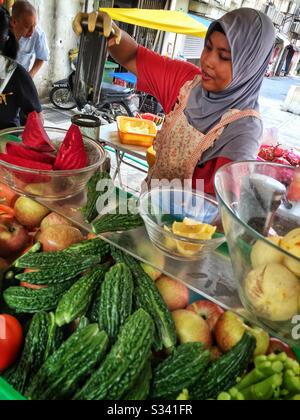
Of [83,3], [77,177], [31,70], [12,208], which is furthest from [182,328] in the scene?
[83,3]

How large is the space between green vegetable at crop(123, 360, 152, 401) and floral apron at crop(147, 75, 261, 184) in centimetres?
138

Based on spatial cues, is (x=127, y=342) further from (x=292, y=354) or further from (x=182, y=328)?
(x=292, y=354)

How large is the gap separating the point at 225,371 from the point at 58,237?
0.71 meters

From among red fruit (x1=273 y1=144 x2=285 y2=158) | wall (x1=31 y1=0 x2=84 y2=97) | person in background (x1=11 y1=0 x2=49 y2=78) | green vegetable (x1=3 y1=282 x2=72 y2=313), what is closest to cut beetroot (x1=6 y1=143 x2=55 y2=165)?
green vegetable (x1=3 y1=282 x2=72 y2=313)

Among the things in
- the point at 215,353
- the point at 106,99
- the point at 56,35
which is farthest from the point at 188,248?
the point at 56,35

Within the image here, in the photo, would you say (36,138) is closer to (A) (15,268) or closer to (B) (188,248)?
(A) (15,268)

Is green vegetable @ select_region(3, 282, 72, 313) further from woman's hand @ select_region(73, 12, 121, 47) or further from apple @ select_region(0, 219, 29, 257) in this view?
woman's hand @ select_region(73, 12, 121, 47)

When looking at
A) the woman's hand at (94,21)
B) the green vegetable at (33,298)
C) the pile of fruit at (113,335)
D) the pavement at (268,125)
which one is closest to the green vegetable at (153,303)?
the pile of fruit at (113,335)

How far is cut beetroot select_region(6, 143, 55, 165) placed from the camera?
1.29 meters

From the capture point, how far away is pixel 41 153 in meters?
1.34

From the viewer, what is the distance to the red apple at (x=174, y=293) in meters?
1.08

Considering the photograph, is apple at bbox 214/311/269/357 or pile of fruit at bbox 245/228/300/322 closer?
pile of fruit at bbox 245/228/300/322

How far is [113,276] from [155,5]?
1277cm

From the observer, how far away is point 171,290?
1.09 meters
